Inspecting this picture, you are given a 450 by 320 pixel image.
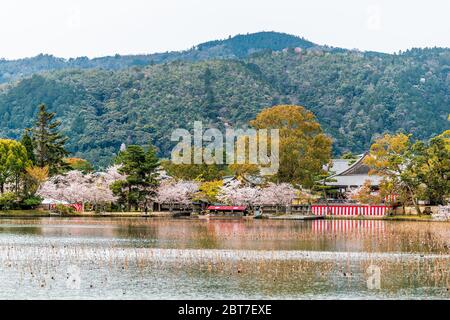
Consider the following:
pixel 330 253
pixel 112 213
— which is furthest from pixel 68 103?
pixel 330 253

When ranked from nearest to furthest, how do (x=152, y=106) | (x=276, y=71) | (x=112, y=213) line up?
1. (x=112, y=213)
2. (x=152, y=106)
3. (x=276, y=71)

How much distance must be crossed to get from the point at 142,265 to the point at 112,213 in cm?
3956

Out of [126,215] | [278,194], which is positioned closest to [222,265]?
[126,215]

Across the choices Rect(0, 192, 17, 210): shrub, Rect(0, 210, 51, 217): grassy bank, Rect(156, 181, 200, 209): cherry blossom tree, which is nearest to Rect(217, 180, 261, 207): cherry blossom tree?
Rect(156, 181, 200, 209): cherry blossom tree

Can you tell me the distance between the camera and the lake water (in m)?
24.0

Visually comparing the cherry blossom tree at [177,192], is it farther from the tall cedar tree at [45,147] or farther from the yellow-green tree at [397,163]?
the yellow-green tree at [397,163]

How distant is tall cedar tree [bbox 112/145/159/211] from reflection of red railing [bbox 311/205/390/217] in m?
13.2

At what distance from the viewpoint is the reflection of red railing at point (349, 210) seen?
222ft

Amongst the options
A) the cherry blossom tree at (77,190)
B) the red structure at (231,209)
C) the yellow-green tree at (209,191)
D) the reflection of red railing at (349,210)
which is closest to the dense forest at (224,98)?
the cherry blossom tree at (77,190)

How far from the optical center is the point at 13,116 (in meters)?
165

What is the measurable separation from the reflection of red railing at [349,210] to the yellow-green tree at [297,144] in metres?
2.40

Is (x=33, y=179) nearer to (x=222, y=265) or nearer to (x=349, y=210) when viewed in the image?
(x=349, y=210)

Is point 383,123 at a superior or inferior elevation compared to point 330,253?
superior
